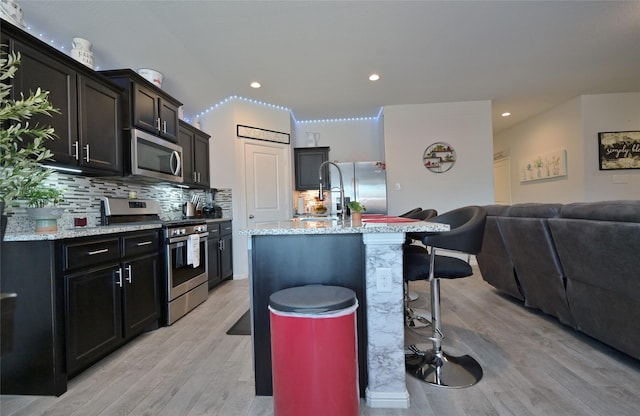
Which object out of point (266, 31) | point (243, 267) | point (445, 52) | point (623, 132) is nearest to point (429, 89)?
point (445, 52)

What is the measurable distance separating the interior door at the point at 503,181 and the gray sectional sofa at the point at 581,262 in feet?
15.9

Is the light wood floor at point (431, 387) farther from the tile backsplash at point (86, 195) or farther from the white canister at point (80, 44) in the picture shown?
the white canister at point (80, 44)

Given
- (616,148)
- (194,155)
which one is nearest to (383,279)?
(194,155)

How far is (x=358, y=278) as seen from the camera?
5.12 ft

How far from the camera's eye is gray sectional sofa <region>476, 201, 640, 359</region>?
160 centimetres

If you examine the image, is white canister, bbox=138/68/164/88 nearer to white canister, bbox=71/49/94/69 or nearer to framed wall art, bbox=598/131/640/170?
white canister, bbox=71/49/94/69

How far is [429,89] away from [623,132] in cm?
340

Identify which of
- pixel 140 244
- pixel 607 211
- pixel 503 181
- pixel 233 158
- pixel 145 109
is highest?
pixel 145 109

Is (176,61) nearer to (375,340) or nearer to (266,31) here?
(266,31)

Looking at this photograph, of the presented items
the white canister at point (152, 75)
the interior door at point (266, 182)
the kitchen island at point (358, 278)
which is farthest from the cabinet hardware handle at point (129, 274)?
the interior door at point (266, 182)

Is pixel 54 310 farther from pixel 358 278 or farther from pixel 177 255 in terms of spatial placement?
pixel 358 278

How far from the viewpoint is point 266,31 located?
2896 mm

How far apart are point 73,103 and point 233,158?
7.73 ft

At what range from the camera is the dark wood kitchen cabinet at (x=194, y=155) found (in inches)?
148
